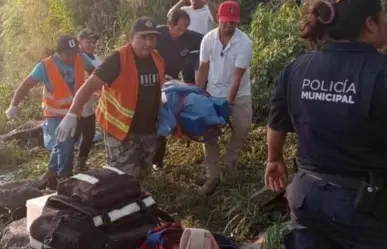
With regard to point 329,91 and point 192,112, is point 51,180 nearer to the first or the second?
point 192,112

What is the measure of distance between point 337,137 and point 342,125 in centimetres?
6

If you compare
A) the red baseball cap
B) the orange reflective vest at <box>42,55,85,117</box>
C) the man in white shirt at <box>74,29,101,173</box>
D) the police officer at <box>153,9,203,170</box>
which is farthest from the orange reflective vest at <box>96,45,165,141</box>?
the man in white shirt at <box>74,29,101,173</box>

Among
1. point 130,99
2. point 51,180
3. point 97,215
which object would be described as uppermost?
point 130,99

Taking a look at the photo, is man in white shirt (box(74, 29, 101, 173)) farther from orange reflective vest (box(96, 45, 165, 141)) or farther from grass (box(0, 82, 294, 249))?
orange reflective vest (box(96, 45, 165, 141))

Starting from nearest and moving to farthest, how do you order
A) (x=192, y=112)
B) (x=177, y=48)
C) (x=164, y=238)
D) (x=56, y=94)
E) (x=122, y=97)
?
(x=164, y=238), (x=122, y=97), (x=192, y=112), (x=56, y=94), (x=177, y=48)

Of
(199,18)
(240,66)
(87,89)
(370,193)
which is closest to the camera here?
(370,193)

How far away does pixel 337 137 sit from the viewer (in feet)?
10.3

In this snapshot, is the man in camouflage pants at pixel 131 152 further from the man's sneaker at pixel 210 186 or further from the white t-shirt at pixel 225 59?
the white t-shirt at pixel 225 59

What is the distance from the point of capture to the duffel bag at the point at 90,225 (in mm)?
4574

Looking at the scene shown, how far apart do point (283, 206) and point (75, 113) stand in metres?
1.75

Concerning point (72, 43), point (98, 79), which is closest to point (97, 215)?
point (98, 79)

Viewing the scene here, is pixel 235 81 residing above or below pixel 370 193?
below

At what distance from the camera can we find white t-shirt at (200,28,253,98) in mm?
6465

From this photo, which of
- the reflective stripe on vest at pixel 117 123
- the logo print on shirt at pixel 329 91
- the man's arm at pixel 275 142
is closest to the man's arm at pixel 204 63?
the reflective stripe on vest at pixel 117 123
